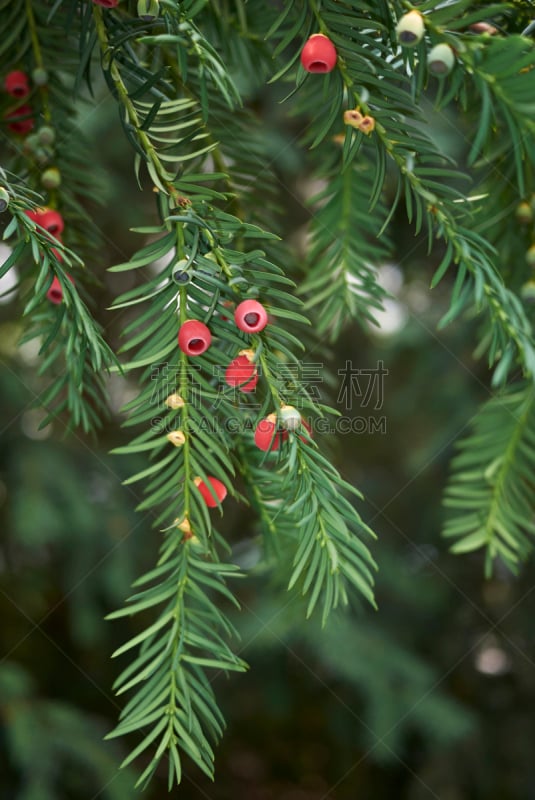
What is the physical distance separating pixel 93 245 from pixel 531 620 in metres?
1.42

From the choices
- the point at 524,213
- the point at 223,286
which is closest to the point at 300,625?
the point at 524,213

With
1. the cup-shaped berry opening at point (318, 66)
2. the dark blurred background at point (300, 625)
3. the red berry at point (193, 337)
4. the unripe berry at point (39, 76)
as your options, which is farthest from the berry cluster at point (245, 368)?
the dark blurred background at point (300, 625)

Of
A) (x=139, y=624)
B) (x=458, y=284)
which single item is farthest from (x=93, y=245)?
(x=139, y=624)

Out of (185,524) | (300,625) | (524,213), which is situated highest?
(524,213)

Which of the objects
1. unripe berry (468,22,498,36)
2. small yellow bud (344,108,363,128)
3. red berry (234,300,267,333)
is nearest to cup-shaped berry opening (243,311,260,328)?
red berry (234,300,267,333)

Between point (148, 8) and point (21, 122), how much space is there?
19 cm

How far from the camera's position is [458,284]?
0.35 meters

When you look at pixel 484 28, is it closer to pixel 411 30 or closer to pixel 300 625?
pixel 411 30

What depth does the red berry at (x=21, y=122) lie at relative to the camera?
471 mm

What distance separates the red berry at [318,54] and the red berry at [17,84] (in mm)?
212

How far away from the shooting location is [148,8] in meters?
0.32

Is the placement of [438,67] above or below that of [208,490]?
above

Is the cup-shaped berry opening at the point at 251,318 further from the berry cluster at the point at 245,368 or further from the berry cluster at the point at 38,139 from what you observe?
the berry cluster at the point at 38,139

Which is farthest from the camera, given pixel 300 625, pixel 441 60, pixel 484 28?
pixel 300 625
